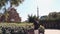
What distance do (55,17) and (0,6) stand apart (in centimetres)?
2894

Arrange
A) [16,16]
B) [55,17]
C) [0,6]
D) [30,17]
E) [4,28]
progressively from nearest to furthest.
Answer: [4,28]
[0,6]
[30,17]
[16,16]
[55,17]

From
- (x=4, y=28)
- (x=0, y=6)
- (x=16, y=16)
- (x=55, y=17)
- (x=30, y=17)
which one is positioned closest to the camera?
(x=4, y=28)

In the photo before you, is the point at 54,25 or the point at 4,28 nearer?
the point at 4,28

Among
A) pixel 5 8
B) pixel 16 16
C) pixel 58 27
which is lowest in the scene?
pixel 58 27

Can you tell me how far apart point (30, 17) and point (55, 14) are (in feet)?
71.5

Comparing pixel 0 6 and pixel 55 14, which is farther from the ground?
pixel 0 6

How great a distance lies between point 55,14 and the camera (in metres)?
55.1

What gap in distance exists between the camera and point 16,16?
1946 inches

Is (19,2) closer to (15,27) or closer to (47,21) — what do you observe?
(15,27)

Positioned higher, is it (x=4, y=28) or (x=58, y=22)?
(x=4, y=28)

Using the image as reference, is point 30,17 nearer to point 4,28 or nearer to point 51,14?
point 4,28

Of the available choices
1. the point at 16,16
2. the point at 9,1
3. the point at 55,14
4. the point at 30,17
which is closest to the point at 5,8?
the point at 9,1

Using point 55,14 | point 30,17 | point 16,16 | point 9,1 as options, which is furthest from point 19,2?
point 55,14

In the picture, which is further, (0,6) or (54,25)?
Result: (54,25)
